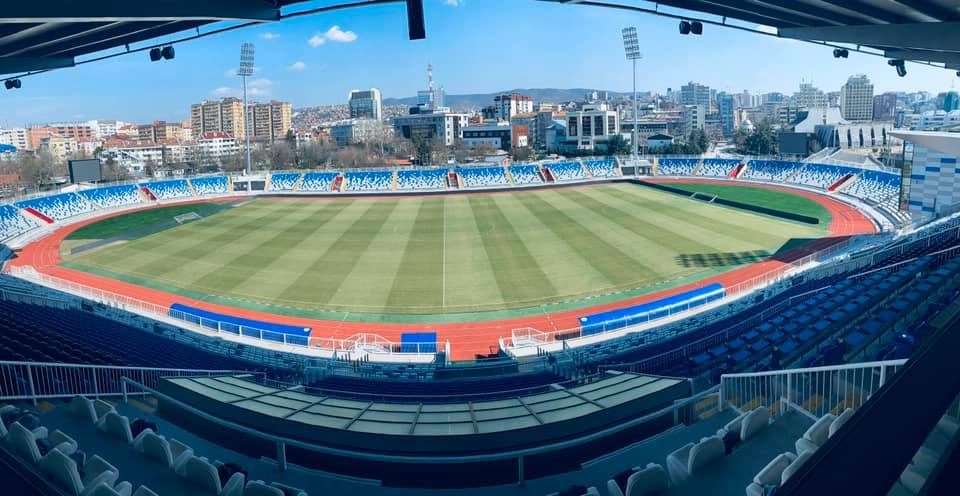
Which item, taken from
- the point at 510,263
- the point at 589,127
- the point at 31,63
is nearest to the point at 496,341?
the point at 510,263

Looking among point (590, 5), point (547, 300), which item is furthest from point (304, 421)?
point (547, 300)

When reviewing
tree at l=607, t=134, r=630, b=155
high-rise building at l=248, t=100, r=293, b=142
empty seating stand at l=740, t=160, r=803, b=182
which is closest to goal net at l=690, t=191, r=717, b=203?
empty seating stand at l=740, t=160, r=803, b=182

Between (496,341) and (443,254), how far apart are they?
10.8 meters

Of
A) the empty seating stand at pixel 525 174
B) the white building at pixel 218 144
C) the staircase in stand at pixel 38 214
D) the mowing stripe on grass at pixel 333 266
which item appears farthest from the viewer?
the white building at pixel 218 144

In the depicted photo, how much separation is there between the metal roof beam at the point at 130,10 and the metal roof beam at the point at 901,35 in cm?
827

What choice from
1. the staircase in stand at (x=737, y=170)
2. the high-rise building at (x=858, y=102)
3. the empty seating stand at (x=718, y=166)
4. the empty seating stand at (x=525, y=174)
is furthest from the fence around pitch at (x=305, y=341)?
the high-rise building at (x=858, y=102)

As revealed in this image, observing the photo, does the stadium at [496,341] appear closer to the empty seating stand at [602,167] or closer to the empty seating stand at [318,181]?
the empty seating stand at [318,181]

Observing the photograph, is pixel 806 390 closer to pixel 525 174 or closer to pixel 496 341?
pixel 496 341

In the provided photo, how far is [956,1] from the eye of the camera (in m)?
6.26

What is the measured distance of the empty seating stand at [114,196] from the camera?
45.6 m

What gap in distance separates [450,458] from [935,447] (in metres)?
3.46

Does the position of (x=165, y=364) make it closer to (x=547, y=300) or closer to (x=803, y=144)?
(x=547, y=300)

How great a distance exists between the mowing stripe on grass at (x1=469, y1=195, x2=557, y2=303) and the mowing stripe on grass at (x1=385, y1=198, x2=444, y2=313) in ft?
7.82

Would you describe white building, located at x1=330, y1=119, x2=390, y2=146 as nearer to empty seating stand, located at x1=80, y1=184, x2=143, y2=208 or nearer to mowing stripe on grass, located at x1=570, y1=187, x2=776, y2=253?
empty seating stand, located at x1=80, y1=184, x2=143, y2=208
